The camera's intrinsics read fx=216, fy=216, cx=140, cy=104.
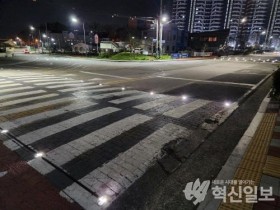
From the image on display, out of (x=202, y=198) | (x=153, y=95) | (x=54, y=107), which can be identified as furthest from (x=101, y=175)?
(x=153, y=95)

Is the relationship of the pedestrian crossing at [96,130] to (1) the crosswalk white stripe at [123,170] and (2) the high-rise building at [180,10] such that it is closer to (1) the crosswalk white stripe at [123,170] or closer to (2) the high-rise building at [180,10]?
(1) the crosswalk white stripe at [123,170]

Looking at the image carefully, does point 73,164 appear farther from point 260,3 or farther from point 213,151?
point 260,3

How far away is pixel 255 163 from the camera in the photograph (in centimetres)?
430

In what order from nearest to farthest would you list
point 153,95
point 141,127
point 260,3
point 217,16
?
point 141,127 → point 153,95 → point 260,3 → point 217,16

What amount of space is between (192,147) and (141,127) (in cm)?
166

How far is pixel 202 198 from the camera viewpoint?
135 inches

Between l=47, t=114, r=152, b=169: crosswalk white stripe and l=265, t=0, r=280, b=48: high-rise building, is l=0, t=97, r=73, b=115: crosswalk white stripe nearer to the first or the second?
l=47, t=114, r=152, b=169: crosswalk white stripe

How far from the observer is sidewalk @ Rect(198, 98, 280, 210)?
3.31 meters

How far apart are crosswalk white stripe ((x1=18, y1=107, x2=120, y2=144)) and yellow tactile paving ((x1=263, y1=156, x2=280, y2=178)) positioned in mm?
4793

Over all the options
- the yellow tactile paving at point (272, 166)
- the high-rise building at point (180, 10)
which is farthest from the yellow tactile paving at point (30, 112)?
the high-rise building at point (180, 10)

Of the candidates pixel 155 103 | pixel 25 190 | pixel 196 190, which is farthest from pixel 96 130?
pixel 155 103

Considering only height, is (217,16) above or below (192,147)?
above

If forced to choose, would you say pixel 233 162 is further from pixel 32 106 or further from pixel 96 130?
pixel 32 106

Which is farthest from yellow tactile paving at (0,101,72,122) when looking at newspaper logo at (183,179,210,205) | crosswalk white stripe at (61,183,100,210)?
newspaper logo at (183,179,210,205)
